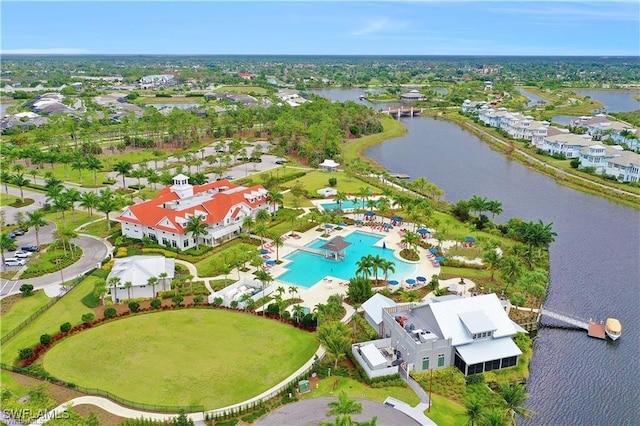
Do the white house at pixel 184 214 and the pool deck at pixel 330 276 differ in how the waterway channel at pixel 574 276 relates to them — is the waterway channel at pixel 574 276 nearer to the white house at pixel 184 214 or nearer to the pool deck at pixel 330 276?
the pool deck at pixel 330 276

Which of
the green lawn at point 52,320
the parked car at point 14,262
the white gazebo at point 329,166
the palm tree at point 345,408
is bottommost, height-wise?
the green lawn at point 52,320

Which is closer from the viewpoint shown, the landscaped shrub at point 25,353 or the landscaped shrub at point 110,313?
the landscaped shrub at point 25,353

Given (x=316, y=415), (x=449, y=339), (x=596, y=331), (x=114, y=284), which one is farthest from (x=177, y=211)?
(x=596, y=331)

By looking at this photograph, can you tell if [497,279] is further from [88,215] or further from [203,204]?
[88,215]

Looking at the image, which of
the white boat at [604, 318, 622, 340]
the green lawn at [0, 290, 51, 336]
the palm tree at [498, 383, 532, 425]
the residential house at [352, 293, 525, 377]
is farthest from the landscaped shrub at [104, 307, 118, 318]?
the white boat at [604, 318, 622, 340]

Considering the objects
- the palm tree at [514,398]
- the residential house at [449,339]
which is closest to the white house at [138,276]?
the residential house at [449,339]

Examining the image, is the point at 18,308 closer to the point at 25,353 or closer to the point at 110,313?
the point at 110,313

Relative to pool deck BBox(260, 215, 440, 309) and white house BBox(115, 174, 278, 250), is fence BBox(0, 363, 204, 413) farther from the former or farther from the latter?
white house BBox(115, 174, 278, 250)
